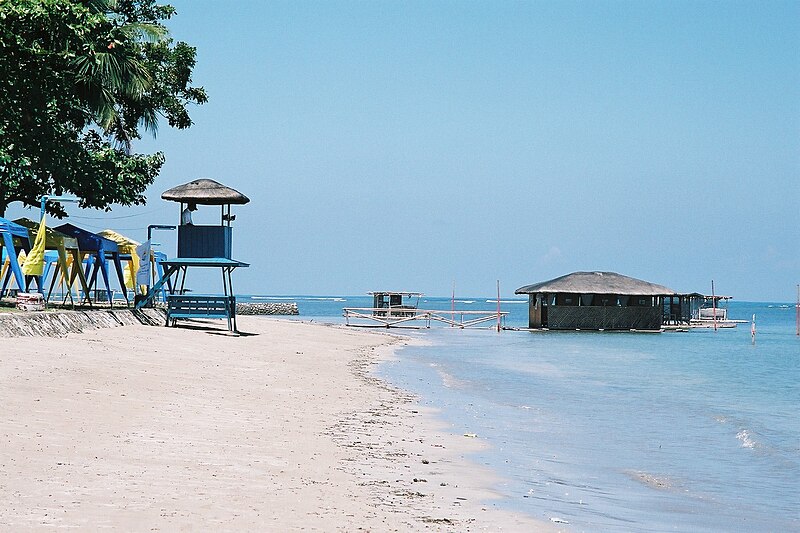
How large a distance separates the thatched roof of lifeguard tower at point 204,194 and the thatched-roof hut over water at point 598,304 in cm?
2521

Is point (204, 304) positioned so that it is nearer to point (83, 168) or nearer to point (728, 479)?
point (83, 168)

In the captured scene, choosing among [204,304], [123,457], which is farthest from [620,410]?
[204,304]

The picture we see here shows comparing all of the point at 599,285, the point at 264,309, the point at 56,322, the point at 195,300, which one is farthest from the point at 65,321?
the point at 264,309

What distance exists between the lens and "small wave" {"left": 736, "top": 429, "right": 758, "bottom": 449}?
31.8 ft

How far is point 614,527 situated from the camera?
5.30m

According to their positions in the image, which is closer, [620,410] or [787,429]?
[787,429]

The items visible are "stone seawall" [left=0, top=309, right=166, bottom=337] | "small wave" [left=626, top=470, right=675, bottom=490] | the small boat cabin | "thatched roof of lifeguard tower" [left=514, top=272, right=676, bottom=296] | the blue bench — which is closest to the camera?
A: "small wave" [left=626, top=470, right=675, bottom=490]

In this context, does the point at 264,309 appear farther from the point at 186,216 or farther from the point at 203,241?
the point at 203,241

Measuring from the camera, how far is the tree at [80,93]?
17609mm

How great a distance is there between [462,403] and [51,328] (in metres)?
6.48

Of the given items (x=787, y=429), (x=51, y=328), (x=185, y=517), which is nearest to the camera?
(x=185, y=517)

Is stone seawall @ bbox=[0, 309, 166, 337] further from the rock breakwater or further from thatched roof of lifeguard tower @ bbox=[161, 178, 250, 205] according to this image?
the rock breakwater

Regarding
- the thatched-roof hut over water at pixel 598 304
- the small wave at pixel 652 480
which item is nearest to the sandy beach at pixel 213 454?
the small wave at pixel 652 480

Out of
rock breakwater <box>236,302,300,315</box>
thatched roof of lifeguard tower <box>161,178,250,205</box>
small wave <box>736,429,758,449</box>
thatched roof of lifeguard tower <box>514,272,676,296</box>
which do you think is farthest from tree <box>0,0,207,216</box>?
rock breakwater <box>236,302,300,315</box>
